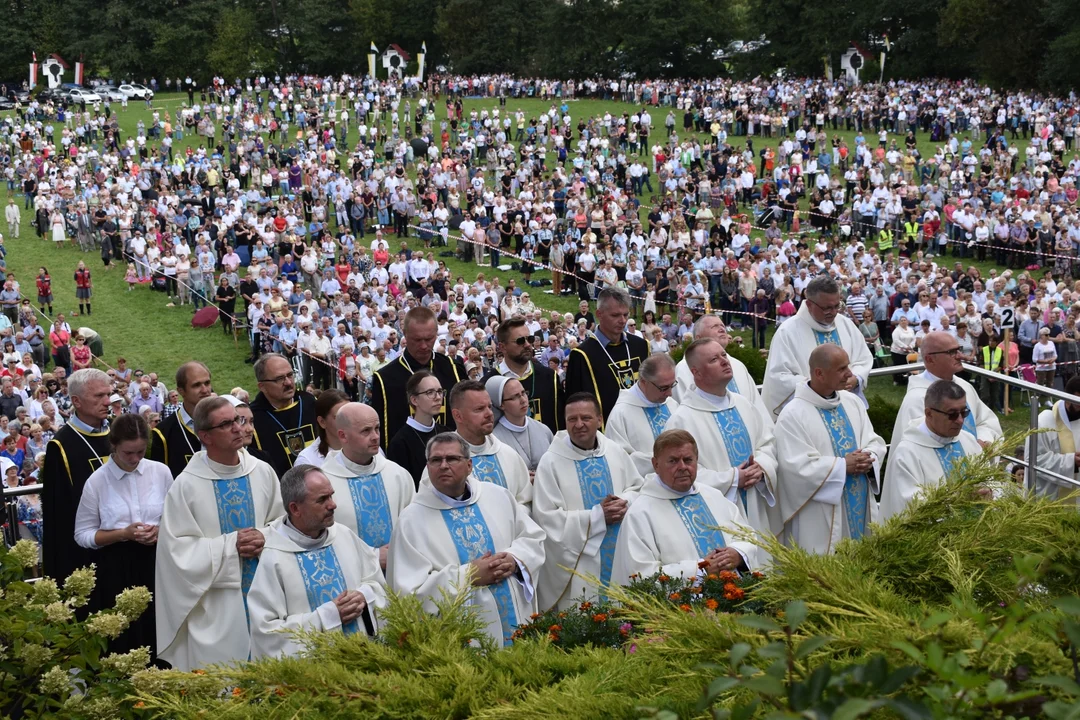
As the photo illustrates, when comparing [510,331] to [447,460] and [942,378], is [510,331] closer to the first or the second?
[447,460]

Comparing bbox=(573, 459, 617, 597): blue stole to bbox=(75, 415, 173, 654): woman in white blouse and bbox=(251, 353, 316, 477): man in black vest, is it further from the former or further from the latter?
bbox=(75, 415, 173, 654): woman in white blouse

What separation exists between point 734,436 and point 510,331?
1.58 m

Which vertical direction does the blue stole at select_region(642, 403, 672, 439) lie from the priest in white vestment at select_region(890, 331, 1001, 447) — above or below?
below

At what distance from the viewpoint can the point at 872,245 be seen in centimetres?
3316

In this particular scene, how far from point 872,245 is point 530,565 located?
28540mm

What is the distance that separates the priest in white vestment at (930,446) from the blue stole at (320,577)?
117 inches

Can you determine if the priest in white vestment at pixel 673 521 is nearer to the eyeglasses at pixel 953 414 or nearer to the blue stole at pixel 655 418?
the eyeglasses at pixel 953 414

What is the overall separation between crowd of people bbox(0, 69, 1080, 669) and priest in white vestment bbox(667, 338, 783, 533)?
0.07ft

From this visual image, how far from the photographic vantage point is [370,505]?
676 cm

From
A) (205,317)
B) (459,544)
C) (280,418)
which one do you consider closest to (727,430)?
(459,544)

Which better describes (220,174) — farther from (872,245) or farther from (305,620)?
(305,620)

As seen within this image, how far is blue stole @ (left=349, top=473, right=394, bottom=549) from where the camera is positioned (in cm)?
674

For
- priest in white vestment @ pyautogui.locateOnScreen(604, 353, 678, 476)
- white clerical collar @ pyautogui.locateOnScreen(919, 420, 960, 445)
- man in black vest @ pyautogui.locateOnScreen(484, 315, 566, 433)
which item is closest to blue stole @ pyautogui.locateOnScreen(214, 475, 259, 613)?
man in black vest @ pyautogui.locateOnScreen(484, 315, 566, 433)

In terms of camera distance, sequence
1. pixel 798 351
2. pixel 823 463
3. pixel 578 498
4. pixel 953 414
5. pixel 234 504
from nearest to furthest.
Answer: pixel 234 504
pixel 953 414
pixel 578 498
pixel 823 463
pixel 798 351
